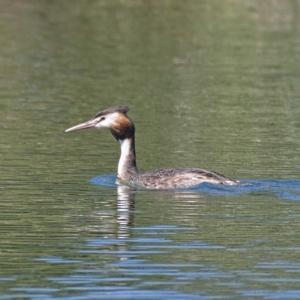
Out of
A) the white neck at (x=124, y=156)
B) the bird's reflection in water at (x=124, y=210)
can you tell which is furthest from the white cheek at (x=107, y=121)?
the bird's reflection in water at (x=124, y=210)

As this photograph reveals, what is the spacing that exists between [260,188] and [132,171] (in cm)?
210

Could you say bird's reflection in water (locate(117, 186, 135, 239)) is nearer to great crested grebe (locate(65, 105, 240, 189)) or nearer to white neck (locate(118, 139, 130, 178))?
great crested grebe (locate(65, 105, 240, 189))

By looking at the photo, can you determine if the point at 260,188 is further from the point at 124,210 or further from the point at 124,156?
the point at 124,210

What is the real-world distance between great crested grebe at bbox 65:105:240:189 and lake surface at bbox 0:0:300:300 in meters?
0.20

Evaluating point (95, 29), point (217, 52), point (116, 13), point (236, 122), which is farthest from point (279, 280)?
point (116, 13)

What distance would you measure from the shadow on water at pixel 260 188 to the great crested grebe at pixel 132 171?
0.30ft

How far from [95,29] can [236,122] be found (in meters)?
18.0

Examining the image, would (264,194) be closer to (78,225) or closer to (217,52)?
(78,225)

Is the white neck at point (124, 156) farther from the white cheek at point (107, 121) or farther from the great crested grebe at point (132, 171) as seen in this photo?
the white cheek at point (107, 121)

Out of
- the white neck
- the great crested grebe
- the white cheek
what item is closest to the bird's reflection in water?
the great crested grebe

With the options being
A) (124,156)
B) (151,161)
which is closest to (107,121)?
(124,156)

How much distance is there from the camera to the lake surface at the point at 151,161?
35.3 feet

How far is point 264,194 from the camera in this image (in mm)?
15070

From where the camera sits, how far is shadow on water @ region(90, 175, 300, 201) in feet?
49.5
